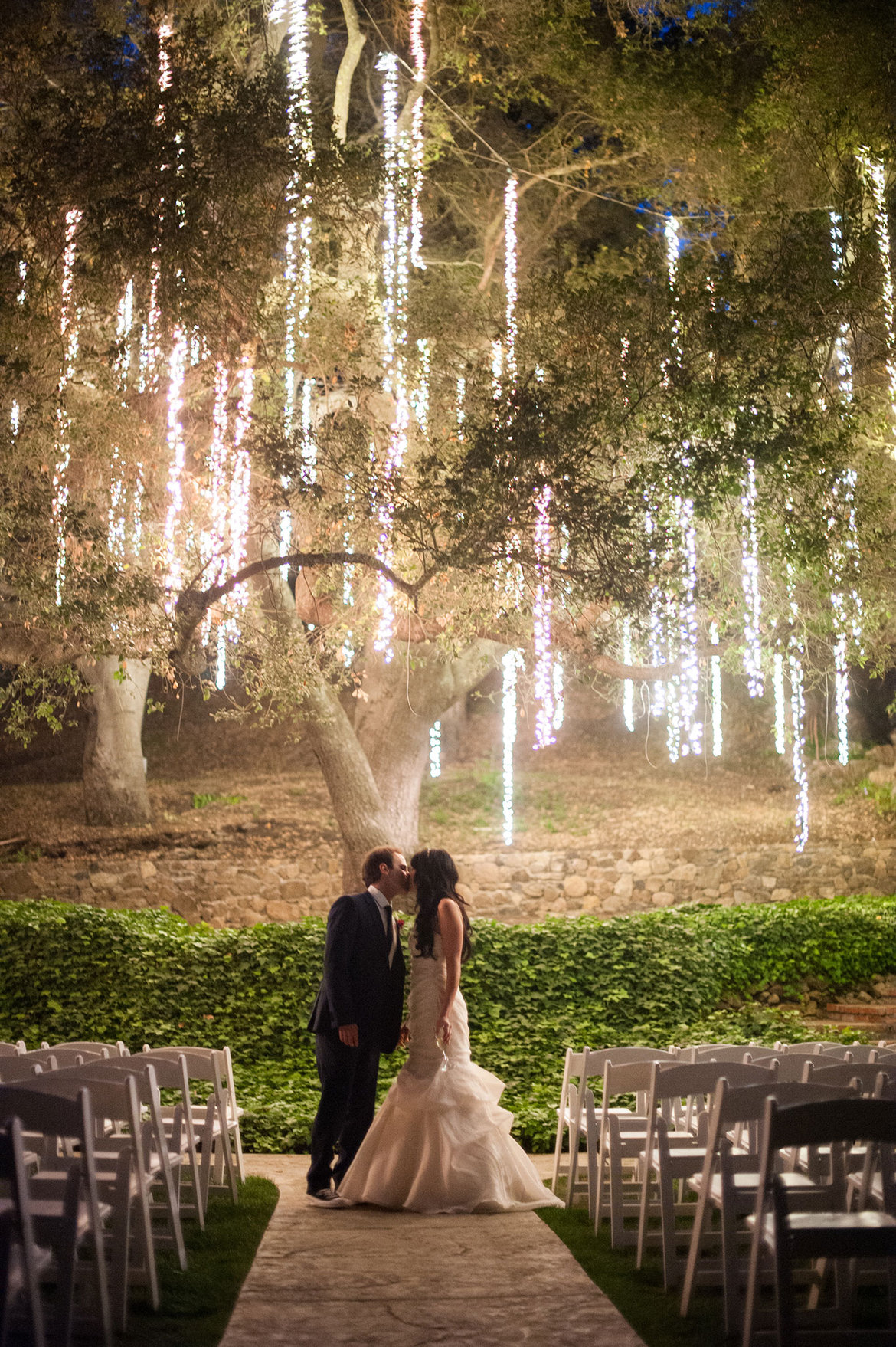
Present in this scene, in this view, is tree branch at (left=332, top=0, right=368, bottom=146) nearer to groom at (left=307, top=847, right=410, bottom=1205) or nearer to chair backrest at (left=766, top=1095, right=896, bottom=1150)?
groom at (left=307, top=847, right=410, bottom=1205)

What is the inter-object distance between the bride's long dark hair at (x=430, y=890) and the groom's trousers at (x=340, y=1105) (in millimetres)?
513

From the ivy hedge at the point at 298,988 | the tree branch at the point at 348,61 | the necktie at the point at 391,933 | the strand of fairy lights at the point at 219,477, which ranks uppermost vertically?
the tree branch at the point at 348,61

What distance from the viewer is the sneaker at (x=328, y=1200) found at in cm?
467

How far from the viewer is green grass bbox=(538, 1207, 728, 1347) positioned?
303 cm

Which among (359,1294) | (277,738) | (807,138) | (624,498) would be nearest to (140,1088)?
(359,1294)

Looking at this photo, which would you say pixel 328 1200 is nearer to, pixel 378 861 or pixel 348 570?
pixel 378 861

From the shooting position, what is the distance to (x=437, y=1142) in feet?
15.3

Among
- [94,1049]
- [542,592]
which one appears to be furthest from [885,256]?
[94,1049]

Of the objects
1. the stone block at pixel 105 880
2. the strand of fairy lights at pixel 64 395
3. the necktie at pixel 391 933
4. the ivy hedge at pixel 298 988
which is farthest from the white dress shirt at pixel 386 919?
the stone block at pixel 105 880

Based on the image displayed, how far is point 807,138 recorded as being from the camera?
8320mm

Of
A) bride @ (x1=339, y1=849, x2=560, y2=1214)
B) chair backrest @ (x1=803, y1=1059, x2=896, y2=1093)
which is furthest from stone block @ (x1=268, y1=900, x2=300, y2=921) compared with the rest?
chair backrest @ (x1=803, y1=1059, x2=896, y2=1093)

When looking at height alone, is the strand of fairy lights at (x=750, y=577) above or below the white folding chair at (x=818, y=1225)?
above

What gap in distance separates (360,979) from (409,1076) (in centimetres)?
46

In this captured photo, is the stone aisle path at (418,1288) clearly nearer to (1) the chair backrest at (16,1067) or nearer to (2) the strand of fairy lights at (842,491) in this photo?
(1) the chair backrest at (16,1067)
